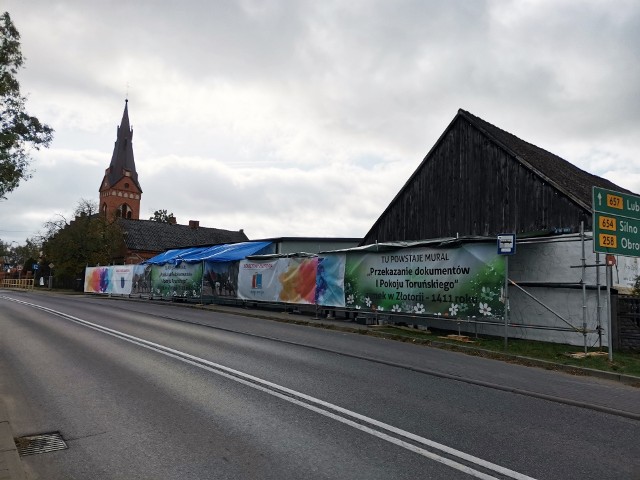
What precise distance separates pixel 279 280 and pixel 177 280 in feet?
33.2

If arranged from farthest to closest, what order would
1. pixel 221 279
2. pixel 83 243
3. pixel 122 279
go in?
1. pixel 83 243
2. pixel 122 279
3. pixel 221 279

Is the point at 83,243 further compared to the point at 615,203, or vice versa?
the point at 83,243

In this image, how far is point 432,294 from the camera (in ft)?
48.1

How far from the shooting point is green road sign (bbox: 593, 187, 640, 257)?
11.1 m

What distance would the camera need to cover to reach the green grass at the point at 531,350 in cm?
1005

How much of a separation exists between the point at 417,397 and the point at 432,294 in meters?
8.05

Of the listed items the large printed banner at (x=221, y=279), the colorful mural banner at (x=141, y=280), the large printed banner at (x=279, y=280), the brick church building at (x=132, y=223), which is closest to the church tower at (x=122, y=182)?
the brick church building at (x=132, y=223)

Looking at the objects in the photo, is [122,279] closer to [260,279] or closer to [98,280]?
[98,280]

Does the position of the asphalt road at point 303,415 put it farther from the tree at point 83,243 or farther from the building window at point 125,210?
the building window at point 125,210

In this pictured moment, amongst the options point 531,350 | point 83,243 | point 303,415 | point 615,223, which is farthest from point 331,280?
point 83,243

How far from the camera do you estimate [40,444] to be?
4.94 meters

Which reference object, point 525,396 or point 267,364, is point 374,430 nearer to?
point 525,396

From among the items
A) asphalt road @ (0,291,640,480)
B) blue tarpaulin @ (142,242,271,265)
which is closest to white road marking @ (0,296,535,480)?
asphalt road @ (0,291,640,480)

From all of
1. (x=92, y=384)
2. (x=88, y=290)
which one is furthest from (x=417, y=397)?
(x=88, y=290)
